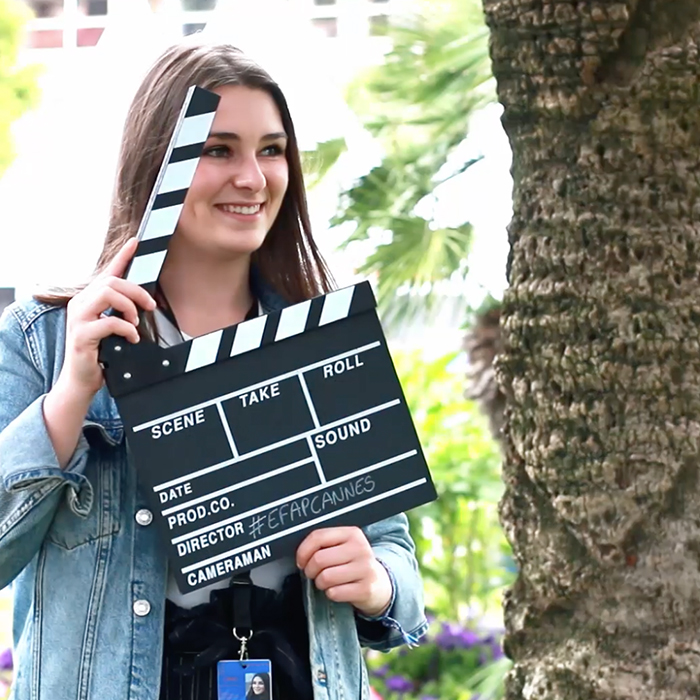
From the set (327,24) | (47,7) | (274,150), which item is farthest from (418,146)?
(47,7)

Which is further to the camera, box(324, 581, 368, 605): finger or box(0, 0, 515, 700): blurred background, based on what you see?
box(0, 0, 515, 700): blurred background

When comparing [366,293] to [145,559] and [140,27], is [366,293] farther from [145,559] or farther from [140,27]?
[140,27]

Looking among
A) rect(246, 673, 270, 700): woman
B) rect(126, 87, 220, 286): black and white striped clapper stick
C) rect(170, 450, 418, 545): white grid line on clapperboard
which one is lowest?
rect(246, 673, 270, 700): woman

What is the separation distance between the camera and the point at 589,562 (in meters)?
1.89

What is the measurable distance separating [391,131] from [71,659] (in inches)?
146

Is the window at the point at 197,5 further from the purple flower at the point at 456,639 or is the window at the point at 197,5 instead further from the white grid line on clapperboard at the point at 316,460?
the white grid line on clapperboard at the point at 316,460

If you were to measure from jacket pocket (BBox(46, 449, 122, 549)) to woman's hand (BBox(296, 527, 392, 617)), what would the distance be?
0.88 ft

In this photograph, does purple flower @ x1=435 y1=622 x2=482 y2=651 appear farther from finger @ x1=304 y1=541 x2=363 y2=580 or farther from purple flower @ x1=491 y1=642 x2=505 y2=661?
finger @ x1=304 y1=541 x2=363 y2=580

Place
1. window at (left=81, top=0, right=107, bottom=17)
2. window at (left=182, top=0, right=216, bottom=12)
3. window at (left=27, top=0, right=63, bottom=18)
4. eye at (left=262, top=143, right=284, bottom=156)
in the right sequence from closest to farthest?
eye at (left=262, top=143, right=284, bottom=156) → window at (left=182, top=0, right=216, bottom=12) → window at (left=81, top=0, right=107, bottom=17) → window at (left=27, top=0, right=63, bottom=18)

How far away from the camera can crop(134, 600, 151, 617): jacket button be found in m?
1.77

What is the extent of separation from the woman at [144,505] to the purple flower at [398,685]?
425 centimetres

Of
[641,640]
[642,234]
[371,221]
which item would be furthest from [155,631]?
[371,221]

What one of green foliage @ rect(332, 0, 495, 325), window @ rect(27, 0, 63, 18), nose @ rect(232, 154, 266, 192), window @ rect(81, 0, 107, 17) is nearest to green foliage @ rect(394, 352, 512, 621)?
green foliage @ rect(332, 0, 495, 325)

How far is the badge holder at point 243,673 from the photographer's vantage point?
175 cm
